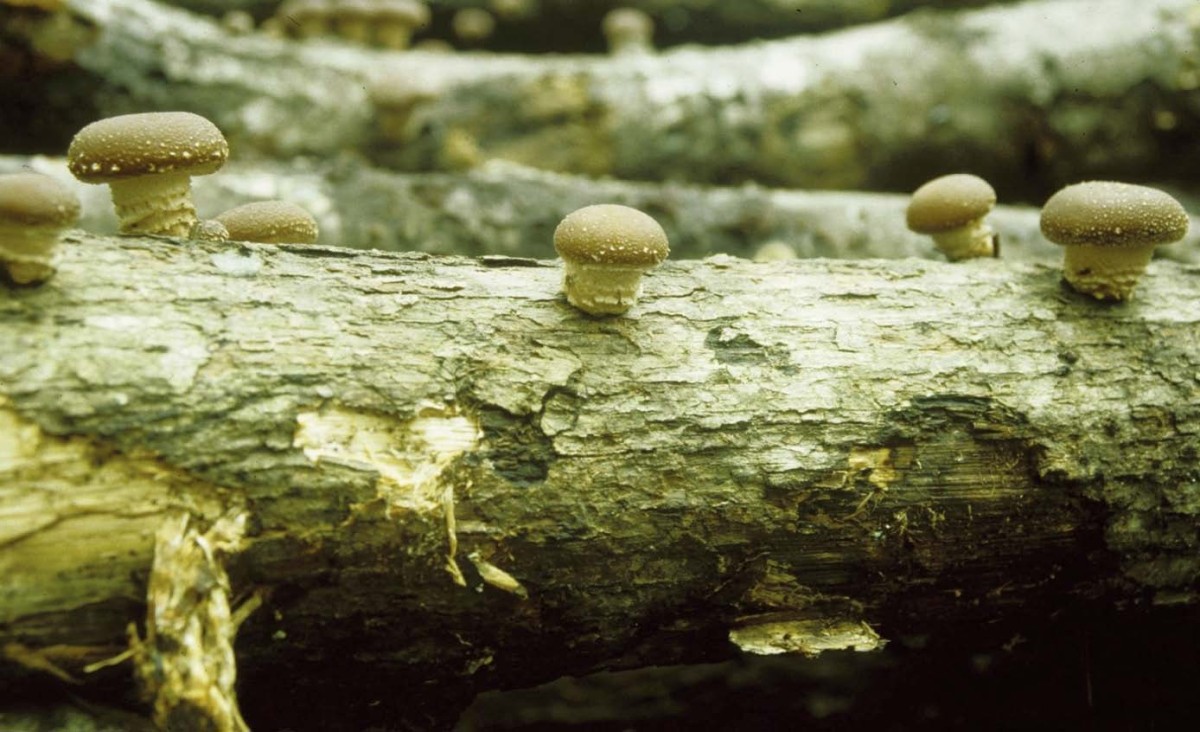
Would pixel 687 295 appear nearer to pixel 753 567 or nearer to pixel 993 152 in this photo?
pixel 753 567

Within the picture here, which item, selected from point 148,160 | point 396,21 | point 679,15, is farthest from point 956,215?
point 679,15

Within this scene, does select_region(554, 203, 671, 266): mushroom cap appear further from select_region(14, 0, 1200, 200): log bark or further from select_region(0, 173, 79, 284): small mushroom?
select_region(14, 0, 1200, 200): log bark

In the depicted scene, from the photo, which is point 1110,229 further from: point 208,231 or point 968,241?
point 208,231

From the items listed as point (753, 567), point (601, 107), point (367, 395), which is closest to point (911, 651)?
point (753, 567)

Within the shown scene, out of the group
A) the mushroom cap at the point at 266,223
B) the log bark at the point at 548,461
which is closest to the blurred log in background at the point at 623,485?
the log bark at the point at 548,461

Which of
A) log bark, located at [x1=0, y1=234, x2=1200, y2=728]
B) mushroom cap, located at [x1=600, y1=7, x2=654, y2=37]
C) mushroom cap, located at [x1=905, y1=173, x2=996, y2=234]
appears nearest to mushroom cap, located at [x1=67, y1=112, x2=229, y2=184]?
log bark, located at [x1=0, y1=234, x2=1200, y2=728]

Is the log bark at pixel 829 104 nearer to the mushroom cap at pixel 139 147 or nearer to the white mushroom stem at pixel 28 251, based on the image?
the mushroom cap at pixel 139 147
